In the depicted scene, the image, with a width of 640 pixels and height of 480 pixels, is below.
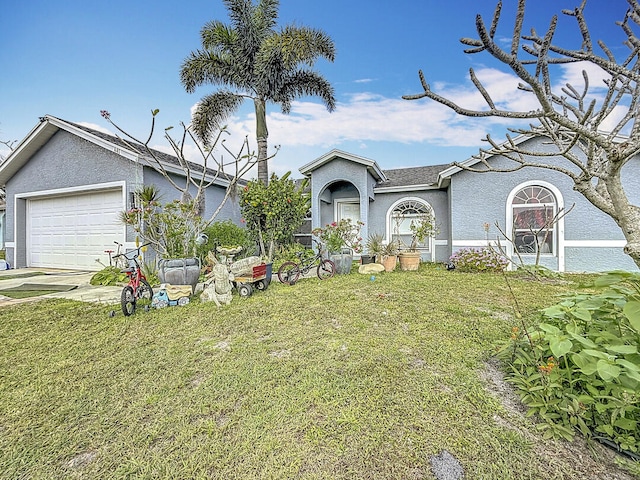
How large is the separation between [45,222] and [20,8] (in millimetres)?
7150

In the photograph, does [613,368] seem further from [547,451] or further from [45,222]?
[45,222]

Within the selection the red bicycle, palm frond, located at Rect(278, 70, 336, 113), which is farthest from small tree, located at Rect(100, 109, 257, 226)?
palm frond, located at Rect(278, 70, 336, 113)

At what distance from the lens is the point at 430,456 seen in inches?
76.8

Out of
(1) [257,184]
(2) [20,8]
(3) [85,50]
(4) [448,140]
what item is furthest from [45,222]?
(4) [448,140]

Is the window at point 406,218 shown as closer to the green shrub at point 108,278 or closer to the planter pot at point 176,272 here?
the planter pot at point 176,272

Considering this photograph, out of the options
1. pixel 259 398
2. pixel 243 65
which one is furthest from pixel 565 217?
pixel 243 65

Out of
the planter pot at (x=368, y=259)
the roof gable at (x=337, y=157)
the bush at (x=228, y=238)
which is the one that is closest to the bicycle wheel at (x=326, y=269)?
the planter pot at (x=368, y=259)

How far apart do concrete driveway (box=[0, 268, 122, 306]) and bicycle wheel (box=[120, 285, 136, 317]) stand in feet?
3.69

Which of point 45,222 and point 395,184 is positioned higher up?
point 395,184

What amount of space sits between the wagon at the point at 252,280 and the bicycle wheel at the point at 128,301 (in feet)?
5.90

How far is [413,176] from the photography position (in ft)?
45.1

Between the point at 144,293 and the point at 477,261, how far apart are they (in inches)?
362

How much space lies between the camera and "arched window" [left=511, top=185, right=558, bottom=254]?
31.1 feet

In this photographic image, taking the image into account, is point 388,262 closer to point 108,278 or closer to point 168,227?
point 168,227
